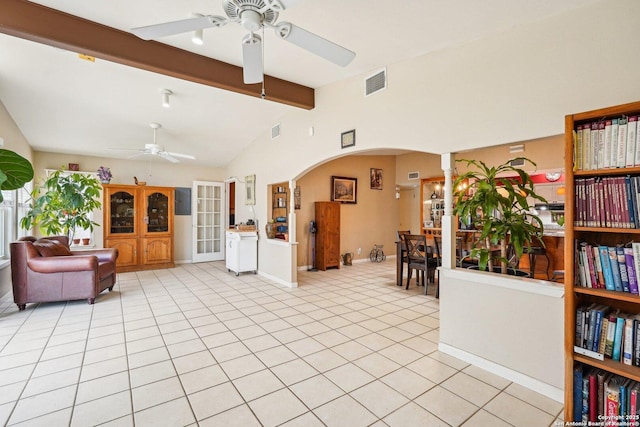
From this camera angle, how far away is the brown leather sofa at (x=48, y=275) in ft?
12.8

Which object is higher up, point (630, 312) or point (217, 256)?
point (630, 312)

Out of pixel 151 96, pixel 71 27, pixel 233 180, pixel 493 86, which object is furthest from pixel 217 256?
pixel 493 86

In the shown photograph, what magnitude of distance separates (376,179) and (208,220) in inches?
188

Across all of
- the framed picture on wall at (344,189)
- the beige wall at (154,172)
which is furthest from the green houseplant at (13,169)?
the framed picture on wall at (344,189)

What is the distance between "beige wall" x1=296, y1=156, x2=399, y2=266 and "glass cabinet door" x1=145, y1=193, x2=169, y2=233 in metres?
3.27

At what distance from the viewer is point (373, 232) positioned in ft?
26.6

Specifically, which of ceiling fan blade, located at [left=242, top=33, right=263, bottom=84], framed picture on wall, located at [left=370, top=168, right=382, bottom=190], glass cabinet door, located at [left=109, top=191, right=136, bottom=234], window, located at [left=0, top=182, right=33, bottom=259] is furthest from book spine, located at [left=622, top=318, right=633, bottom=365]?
glass cabinet door, located at [left=109, top=191, right=136, bottom=234]

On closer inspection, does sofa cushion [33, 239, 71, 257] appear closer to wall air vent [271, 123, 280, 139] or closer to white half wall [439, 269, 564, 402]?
wall air vent [271, 123, 280, 139]

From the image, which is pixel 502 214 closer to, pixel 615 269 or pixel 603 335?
pixel 615 269

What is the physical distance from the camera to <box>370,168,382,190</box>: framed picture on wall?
8.12 meters

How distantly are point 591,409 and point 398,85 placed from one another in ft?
10.4

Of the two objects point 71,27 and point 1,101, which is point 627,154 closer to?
point 71,27

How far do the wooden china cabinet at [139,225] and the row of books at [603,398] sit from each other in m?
7.42

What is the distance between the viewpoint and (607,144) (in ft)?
5.71
